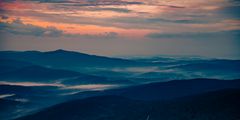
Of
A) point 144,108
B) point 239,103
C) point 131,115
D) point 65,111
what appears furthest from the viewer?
point 65,111

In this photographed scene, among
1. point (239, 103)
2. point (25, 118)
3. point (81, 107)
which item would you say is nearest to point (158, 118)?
point (239, 103)

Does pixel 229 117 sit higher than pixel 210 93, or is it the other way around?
pixel 210 93

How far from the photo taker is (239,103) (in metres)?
139

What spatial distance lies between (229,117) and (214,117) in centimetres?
521

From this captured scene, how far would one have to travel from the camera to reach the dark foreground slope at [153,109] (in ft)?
441

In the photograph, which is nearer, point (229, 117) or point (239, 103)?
point (229, 117)

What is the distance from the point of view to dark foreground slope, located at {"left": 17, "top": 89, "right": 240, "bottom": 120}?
441 feet

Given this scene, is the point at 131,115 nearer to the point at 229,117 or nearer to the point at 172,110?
the point at 172,110

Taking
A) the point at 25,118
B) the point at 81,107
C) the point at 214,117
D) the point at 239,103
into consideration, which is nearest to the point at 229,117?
the point at 214,117

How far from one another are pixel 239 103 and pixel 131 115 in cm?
4219

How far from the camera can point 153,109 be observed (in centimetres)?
15700

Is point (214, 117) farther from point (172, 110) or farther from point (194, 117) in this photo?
point (172, 110)

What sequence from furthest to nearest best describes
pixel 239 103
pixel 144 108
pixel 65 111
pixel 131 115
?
pixel 65 111, pixel 144 108, pixel 131 115, pixel 239 103

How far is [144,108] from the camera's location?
533ft
